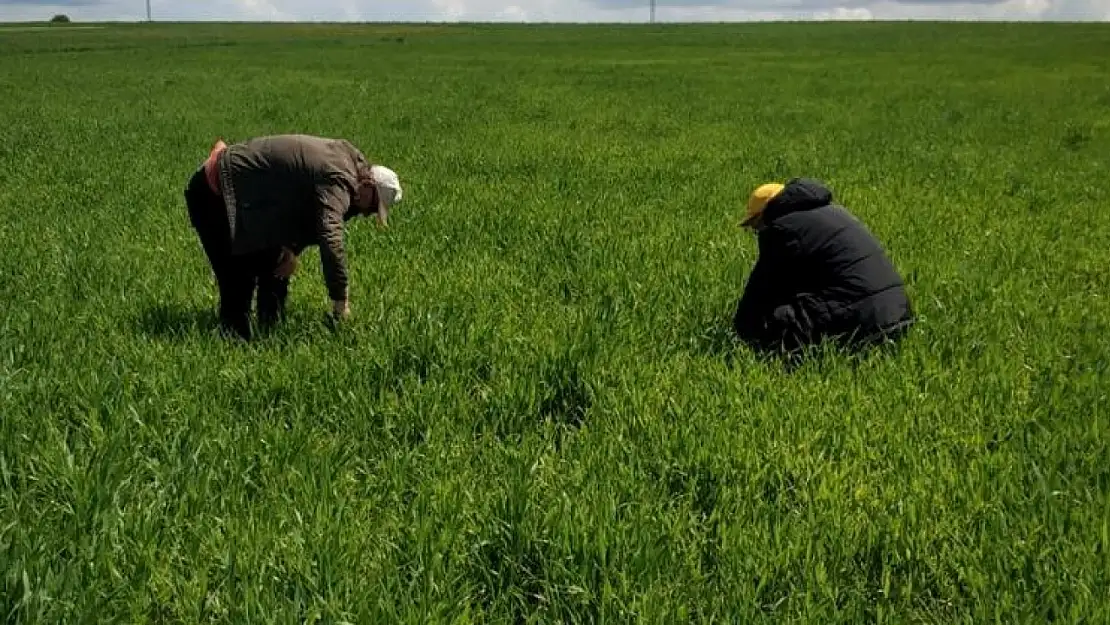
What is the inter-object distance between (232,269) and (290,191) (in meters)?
0.78

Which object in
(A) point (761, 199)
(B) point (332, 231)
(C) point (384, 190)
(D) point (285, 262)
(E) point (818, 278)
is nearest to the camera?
(B) point (332, 231)

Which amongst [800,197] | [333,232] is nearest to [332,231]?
[333,232]

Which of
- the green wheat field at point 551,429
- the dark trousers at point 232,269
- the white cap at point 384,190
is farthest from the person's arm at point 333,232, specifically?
the dark trousers at point 232,269

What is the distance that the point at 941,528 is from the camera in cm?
311

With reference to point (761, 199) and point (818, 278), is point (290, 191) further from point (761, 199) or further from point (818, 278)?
point (818, 278)

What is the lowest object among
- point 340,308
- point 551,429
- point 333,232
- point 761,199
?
point 551,429

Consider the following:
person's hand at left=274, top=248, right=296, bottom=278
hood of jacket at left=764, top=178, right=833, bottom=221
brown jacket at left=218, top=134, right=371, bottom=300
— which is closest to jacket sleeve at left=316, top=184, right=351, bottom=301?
brown jacket at left=218, top=134, right=371, bottom=300

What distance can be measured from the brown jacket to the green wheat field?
54 centimetres

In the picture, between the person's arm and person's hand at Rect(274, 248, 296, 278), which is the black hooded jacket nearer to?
the person's arm

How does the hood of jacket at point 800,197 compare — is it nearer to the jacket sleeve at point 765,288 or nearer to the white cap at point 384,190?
the jacket sleeve at point 765,288

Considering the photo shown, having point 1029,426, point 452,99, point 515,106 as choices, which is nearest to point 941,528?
point 1029,426

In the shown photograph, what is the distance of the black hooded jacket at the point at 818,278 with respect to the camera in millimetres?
4938

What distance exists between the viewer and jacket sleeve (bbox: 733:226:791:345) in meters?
5.04

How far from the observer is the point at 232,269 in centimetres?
542
